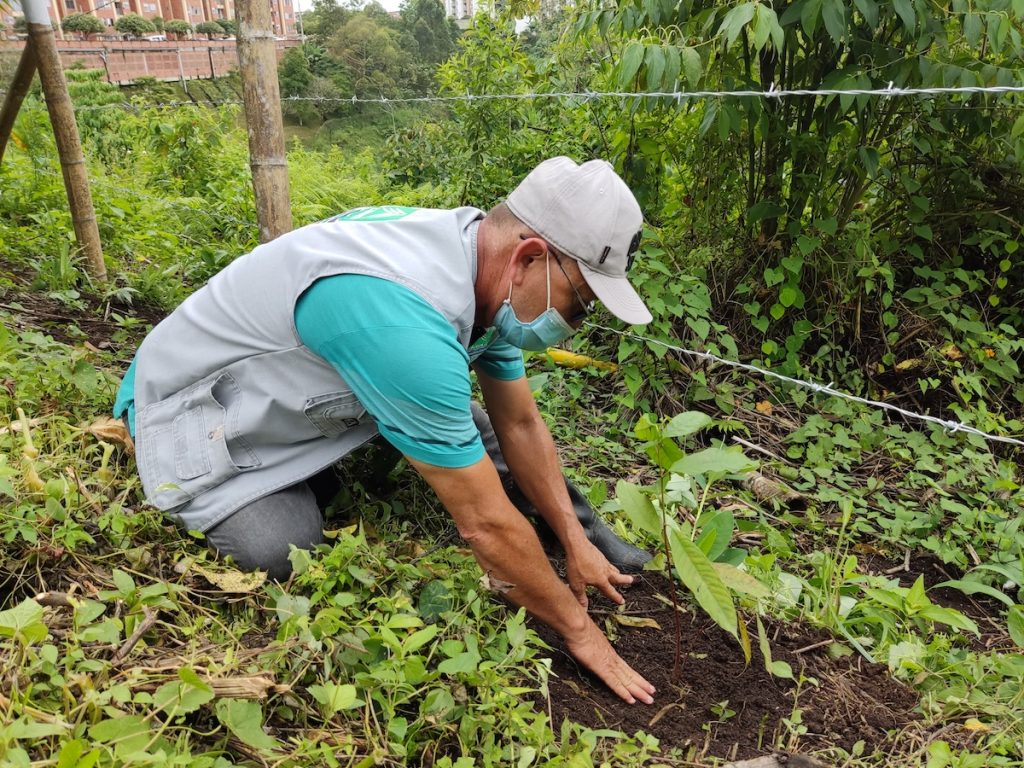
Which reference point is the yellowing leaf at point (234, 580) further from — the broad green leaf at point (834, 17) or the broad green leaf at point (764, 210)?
the broad green leaf at point (764, 210)

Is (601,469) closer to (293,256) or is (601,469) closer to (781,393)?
(781,393)

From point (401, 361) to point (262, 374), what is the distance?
0.49 meters

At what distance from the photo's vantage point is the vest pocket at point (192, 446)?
1.89 meters

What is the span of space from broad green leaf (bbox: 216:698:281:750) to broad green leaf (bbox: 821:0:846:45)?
8.06ft

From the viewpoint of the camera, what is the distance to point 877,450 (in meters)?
3.03

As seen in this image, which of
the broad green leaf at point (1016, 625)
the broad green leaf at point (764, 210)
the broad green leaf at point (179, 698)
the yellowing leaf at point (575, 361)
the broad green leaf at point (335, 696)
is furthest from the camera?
the yellowing leaf at point (575, 361)

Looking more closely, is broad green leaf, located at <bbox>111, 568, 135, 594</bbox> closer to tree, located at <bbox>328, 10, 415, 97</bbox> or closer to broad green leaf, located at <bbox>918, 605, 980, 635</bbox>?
broad green leaf, located at <bbox>918, 605, 980, 635</bbox>

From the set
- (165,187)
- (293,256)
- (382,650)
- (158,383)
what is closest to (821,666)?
(382,650)

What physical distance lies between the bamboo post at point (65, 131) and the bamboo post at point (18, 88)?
0.12 feet

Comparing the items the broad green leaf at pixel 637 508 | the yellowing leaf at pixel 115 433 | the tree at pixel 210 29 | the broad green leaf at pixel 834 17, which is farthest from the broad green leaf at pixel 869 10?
the tree at pixel 210 29

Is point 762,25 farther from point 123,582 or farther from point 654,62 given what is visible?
point 123,582

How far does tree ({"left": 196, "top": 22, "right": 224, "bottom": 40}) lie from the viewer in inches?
1065

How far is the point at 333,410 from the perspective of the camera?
1.86m

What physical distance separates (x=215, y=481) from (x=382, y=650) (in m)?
0.64
